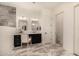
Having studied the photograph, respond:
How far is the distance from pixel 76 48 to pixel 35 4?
3.89 ft

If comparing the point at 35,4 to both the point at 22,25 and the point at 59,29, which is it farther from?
the point at 59,29

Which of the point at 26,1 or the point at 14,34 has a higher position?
the point at 26,1

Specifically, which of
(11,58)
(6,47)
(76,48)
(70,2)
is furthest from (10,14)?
(76,48)

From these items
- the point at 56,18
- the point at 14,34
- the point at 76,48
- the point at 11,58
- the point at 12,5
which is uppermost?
the point at 12,5

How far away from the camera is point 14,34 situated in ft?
6.40

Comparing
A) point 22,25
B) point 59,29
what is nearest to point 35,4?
point 22,25

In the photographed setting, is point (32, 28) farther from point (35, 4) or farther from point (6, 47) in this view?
point (6, 47)

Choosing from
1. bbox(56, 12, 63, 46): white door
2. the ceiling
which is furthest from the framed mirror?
bbox(56, 12, 63, 46): white door

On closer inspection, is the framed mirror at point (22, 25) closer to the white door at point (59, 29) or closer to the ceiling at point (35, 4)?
the ceiling at point (35, 4)

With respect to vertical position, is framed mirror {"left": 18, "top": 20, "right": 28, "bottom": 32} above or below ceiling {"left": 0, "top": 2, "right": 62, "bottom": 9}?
below

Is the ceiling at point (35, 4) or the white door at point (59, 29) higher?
the ceiling at point (35, 4)

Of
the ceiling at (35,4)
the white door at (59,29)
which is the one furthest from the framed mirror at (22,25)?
the white door at (59,29)

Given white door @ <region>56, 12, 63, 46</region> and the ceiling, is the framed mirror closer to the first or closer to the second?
the ceiling

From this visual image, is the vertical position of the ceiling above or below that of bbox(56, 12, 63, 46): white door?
above
